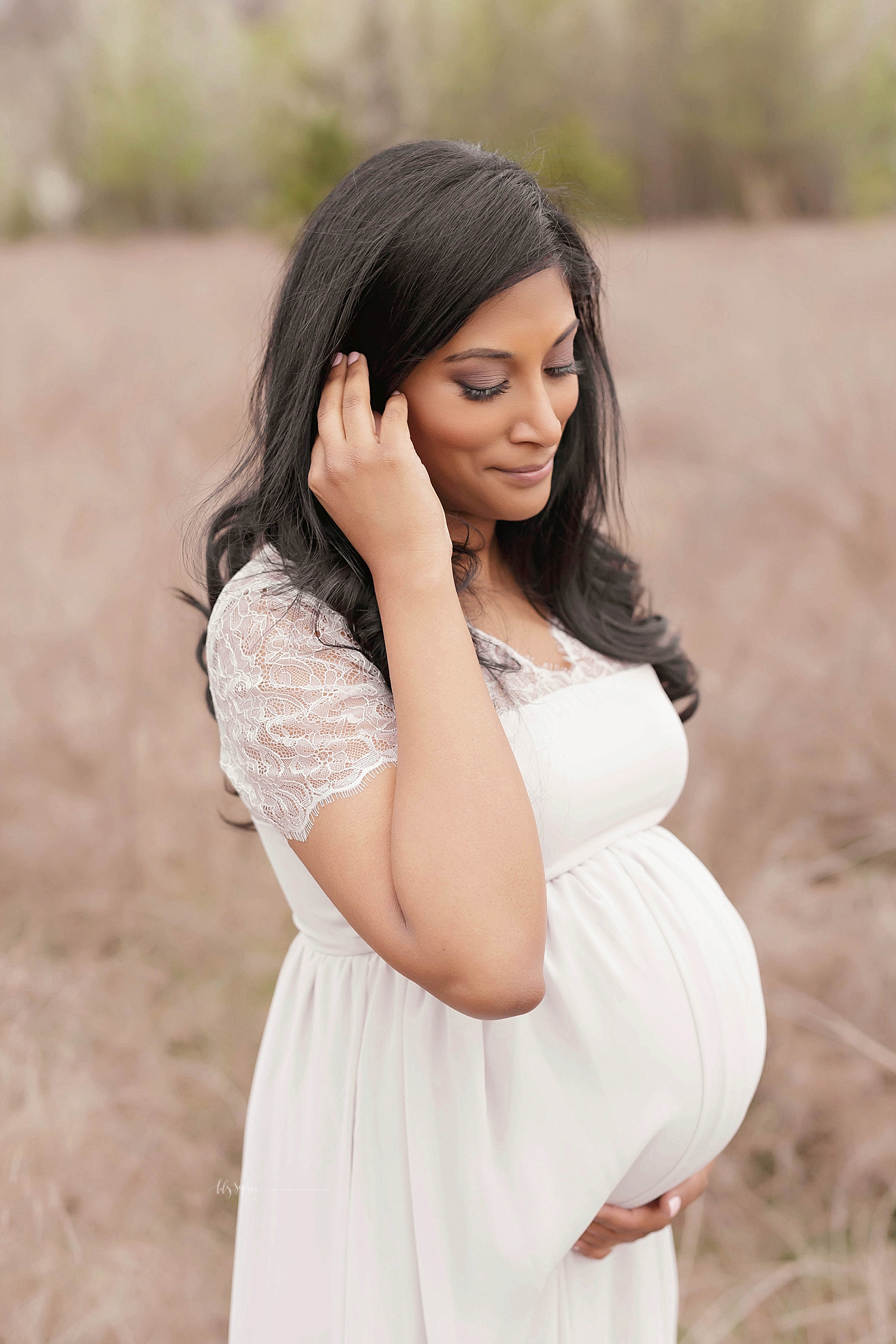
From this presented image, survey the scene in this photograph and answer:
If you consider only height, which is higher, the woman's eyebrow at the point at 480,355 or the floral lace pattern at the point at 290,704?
the woman's eyebrow at the point at 480,355

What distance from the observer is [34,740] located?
322cm

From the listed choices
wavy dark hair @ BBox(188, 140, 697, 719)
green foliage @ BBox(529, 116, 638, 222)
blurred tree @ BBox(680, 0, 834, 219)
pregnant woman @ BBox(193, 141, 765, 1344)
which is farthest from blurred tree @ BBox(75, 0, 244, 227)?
pregnant woman @ BBox(193, 141, 765, 1344)

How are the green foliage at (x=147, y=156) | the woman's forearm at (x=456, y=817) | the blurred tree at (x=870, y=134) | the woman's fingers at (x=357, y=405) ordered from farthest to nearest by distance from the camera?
the green foliage at (x=147, y=156), the blurred tree at (x=870, y=134), the woman's fingers at (x=357, y=405), the woman's forearm at (x=456, y=817)

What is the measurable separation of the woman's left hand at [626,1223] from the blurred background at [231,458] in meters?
1.04

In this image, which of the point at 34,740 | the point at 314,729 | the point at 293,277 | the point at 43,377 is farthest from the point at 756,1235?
the point at 43,377

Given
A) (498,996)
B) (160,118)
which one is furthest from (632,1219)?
(160,118)

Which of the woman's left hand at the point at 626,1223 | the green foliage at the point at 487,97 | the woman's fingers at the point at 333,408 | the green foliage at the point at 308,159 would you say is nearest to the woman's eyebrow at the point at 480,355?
the woman's fingers at the point at 333,408

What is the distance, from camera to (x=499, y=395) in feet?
3.45

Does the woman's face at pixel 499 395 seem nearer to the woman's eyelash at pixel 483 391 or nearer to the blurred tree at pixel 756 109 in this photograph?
the woman's eyelash at pixel 483 391

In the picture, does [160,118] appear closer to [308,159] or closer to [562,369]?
[308,159]

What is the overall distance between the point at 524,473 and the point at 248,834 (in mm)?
2157

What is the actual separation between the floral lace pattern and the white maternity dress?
0.08 feet

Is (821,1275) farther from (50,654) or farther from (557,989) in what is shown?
(50,654)

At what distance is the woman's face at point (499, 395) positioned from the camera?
1021 millimetres
